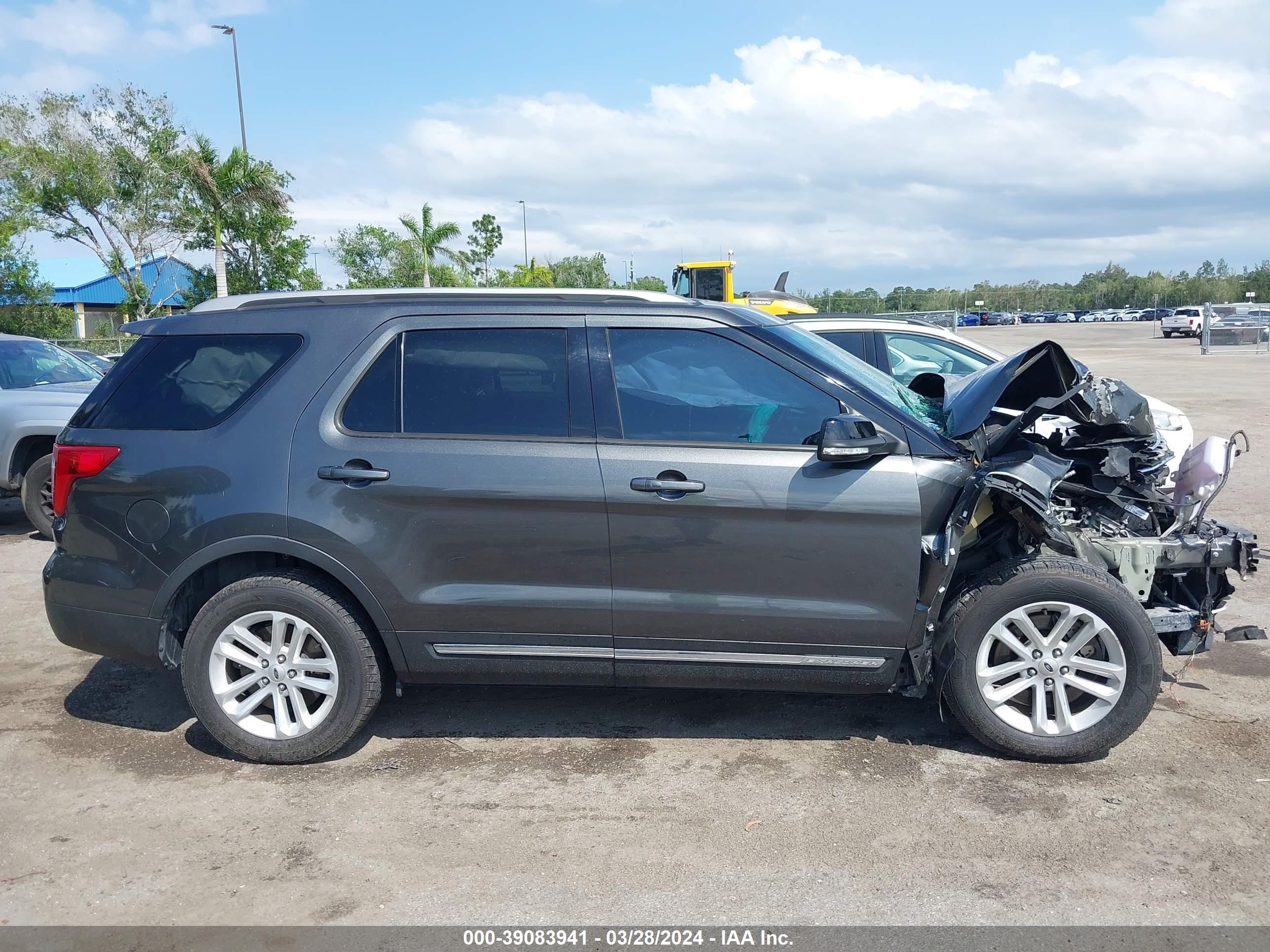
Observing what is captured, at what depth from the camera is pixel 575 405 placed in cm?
415

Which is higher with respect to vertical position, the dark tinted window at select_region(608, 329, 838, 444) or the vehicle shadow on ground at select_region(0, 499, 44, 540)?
the dark tinted window at select_region(608, 329, 838, 444)

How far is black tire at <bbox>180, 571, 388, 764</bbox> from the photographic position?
4.16 meters

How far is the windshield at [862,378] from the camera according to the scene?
13.8 ft

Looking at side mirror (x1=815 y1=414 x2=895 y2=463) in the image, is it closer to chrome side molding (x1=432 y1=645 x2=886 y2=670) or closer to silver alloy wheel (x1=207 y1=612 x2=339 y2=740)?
chrome side molding (x1=432 y1=645 x2=886 y2=670)

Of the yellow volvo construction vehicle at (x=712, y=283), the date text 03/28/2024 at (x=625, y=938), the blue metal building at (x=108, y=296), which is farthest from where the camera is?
the blue metal building at (x=108, y=296)

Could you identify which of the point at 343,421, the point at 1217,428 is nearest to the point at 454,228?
the point at 1217,428

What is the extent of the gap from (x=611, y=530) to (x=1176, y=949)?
2297 millimetres

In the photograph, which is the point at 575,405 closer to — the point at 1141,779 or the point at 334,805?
the point at 334,805

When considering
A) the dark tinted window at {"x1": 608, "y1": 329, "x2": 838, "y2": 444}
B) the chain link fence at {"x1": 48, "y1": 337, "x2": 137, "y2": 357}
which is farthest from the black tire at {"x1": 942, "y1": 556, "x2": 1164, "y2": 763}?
the chain link fence at {"x1": 48, "y1": 337, "x2": 137, "y2": 357}

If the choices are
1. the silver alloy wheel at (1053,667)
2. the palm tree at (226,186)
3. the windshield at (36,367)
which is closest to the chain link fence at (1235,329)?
the palm tree at (226,186)

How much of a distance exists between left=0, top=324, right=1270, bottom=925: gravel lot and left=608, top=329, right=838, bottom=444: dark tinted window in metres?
1.38

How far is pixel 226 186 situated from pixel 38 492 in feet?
76.6

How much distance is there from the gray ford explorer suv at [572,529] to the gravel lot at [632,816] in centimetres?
34

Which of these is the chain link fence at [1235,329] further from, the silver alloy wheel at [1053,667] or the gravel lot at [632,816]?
the silver alloy wheel at [1053,667]
